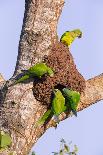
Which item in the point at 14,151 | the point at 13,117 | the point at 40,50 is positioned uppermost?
the point at 40,50

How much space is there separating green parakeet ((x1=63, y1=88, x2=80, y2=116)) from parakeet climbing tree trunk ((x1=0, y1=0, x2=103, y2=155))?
0.31 ft

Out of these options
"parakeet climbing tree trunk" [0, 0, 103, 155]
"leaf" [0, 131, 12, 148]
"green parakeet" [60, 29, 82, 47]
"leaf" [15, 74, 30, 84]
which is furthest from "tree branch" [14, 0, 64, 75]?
"leaf" [0, 131, 12, 148]

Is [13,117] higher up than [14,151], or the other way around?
[13,117]

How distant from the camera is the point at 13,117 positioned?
2988mm

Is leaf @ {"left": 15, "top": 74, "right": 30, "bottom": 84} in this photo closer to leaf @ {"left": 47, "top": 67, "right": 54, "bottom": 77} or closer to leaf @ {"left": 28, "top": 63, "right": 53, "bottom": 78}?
leaf @ {"left": 28, "top": 63, "right": 53, "bottom": 78}

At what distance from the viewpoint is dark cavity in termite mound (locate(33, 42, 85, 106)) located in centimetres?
320

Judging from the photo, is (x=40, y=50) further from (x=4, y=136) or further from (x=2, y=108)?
(x=4, y=136)

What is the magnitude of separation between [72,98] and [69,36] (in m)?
0.67

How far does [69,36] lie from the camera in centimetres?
368

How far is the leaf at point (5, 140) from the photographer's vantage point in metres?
2.83

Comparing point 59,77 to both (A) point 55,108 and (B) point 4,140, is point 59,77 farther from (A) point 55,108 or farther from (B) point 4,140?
(B) point 4,140

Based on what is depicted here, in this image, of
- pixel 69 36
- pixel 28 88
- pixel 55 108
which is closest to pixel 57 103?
pixel 55 108

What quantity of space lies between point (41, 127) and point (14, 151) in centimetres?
36

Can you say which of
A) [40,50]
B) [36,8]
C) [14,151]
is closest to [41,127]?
[14,151]
